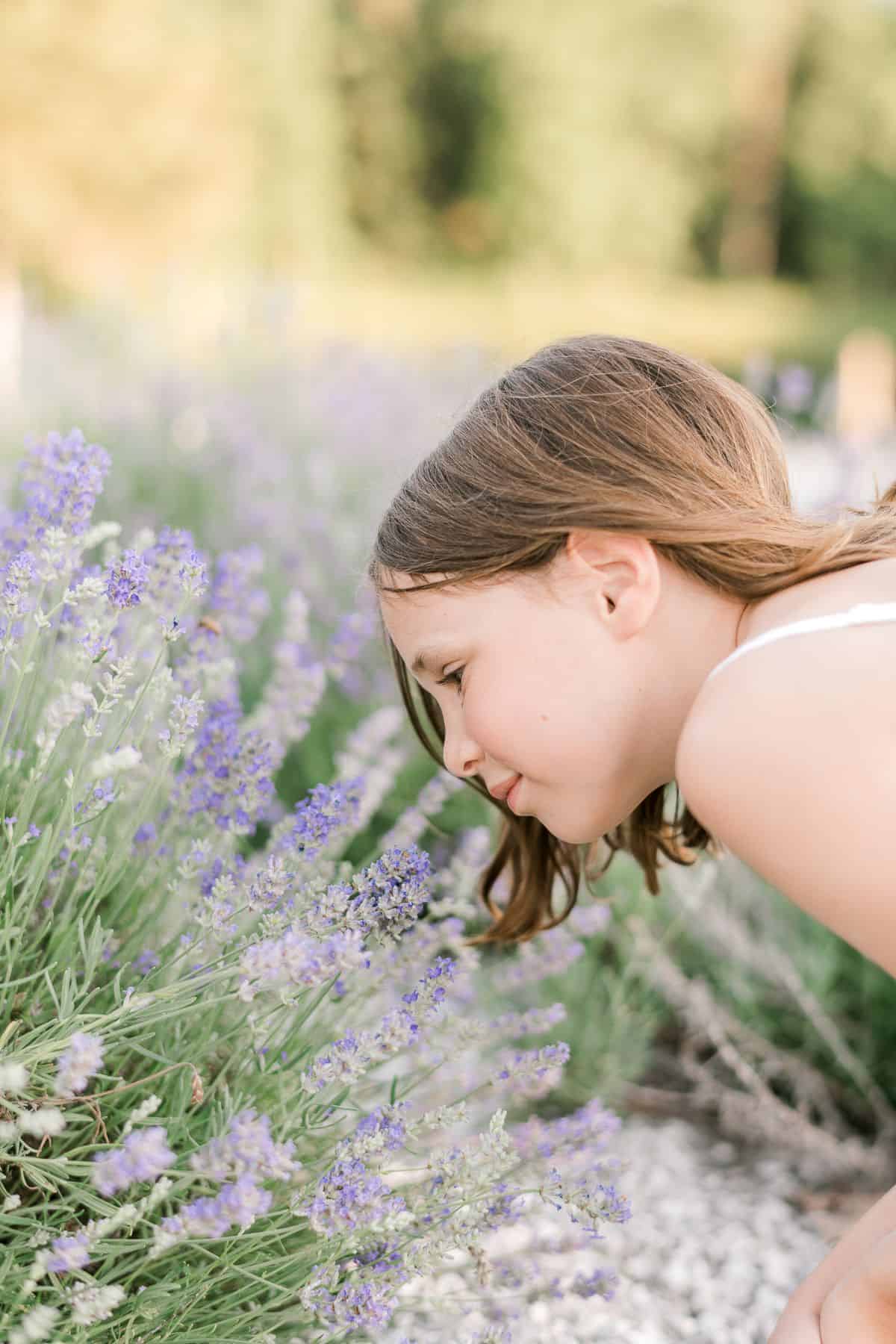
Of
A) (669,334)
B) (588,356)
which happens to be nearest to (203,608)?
(588,356)

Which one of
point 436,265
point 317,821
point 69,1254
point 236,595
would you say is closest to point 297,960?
point 69,1254

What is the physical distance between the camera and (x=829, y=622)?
1366 mm

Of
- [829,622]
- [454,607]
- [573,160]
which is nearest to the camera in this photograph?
[829,622]

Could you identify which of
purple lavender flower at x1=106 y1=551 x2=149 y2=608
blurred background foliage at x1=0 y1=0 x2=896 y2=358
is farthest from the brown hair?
blurred background foliage at x1=0 y1=0 x2=896 y2=358

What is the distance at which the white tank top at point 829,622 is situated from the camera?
1359mm

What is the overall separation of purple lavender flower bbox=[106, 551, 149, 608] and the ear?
0.53 metres

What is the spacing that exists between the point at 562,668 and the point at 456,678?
149 mm

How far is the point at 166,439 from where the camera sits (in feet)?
14.4

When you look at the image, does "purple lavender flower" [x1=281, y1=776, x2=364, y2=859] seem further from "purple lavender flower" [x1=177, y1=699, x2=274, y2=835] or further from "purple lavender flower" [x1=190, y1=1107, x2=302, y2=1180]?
"purple lavender flower" [x1=190, y1=1107, x2=302, y2=1180]

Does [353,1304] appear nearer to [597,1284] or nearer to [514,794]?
[597,1284]

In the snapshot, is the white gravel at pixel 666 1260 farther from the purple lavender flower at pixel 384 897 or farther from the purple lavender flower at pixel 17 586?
the purple lavender flower at pixel 17 586

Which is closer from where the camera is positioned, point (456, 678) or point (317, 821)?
point (317, 821)

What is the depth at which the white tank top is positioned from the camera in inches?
53.5

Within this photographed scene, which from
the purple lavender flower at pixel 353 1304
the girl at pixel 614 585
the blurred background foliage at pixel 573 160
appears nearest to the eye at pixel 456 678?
the girl at pixel 614 585
